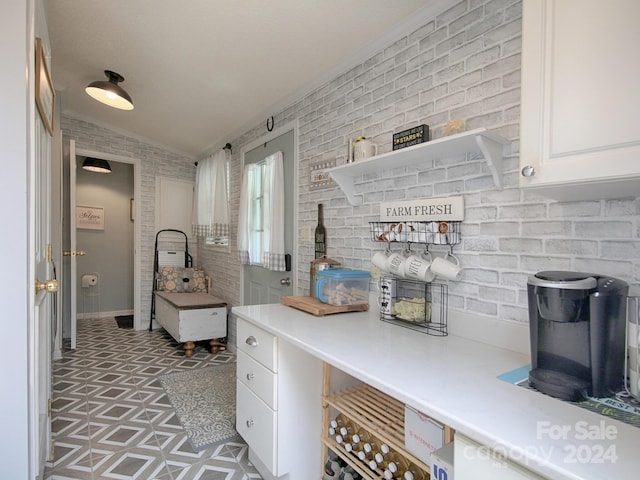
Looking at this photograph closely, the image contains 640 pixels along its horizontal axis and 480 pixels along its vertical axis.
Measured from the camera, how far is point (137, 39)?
2.14 m

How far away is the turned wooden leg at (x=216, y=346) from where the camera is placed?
11.6ft

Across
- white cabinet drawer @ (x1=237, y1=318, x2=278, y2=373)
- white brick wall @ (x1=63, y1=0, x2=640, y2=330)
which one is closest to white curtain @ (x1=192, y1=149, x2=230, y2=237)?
white brick wall @ (x1=63, y1=0, x2=640, y2=330)

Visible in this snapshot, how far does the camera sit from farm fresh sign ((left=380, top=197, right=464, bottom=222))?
4.57ft

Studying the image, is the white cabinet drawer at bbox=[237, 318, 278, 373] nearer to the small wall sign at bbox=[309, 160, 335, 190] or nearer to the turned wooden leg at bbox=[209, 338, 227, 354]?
the small wall sign at bbox=[309, 160, 335, 190]

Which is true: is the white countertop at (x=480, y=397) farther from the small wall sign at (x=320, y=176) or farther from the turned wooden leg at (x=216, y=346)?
the turned wooden leg at (x=216, y=346)

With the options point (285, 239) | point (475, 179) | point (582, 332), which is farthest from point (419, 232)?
point (285, 239)

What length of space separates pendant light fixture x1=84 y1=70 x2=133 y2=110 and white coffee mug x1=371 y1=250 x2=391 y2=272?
2409 millimetres

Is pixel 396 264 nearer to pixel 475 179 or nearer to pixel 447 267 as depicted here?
pixel 447 267

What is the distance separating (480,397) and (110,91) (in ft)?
10.1

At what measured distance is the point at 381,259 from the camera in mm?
1651

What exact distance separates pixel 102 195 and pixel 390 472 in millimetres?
5214

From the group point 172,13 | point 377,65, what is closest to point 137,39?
point 172,13

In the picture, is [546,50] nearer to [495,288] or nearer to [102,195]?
[495,288]

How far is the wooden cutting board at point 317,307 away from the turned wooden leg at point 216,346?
6.44ft
